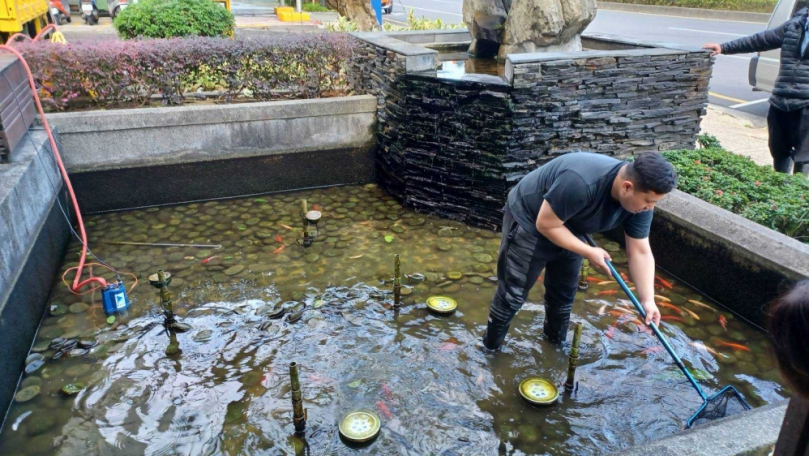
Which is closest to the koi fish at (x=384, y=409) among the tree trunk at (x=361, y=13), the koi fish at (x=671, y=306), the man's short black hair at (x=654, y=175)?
the man's short black hair at (x=654, y=175)

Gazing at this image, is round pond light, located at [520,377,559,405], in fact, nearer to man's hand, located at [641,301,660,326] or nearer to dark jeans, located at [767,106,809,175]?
man's hand, located at [641,301,660,326]

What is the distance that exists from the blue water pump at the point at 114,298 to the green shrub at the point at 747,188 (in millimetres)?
5214

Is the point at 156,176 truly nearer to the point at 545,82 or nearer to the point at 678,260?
the point at 545,82

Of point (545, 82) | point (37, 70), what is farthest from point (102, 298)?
point (545, 82)

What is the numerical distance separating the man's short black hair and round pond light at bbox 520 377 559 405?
156cm

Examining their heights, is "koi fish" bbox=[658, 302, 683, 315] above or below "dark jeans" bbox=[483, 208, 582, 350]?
below

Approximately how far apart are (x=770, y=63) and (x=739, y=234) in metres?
7.12

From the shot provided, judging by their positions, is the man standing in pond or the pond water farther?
the pond water

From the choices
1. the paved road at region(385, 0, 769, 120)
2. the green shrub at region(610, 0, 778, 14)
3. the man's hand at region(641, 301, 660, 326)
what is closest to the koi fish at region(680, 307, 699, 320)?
the man's hand at region(641, 301, 660, 326)

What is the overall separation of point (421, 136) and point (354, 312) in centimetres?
258

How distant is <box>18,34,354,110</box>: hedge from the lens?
21.5 ft

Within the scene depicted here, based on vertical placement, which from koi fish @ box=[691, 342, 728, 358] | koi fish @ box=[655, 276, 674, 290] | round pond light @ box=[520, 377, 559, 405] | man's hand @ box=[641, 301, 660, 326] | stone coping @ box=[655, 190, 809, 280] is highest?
man's hand @ box=[641, 301, 660, 326]

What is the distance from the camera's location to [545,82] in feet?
19.7

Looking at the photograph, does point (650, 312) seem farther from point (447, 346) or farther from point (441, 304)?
point (441, 304)
